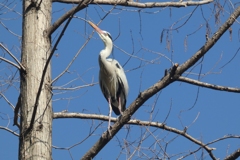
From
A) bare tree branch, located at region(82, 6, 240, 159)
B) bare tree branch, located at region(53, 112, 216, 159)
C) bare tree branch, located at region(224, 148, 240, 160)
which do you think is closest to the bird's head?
bare tree branch, located at region(53, 112, 216, 159)

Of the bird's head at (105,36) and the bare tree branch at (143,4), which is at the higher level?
the bird's head at (105,36)

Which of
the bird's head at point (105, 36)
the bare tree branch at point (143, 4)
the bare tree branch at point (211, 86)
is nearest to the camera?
the bare tree branch at point (211, 86)

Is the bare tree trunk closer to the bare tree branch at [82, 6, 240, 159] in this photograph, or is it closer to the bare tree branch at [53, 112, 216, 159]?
the bare tree branch at [53, 112, 216, 159]

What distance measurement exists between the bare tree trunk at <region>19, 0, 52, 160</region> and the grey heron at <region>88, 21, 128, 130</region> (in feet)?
8.04

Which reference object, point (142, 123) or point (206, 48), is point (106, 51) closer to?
point (142, 123)

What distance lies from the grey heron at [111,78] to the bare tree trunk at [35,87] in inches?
96.5

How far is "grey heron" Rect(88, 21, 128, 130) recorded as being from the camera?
7.69 metres

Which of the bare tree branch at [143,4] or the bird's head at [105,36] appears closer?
the bare tree branch at [143,4]

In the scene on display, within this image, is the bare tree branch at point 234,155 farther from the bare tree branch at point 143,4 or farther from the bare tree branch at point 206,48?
the bare tree branch at point 143,4

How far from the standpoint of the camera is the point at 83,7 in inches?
191

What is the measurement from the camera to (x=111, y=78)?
7773 millimetres

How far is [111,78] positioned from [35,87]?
302 cm

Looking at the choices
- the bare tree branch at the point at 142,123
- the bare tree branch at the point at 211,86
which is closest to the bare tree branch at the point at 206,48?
the bare tree branch at the point at 211,86

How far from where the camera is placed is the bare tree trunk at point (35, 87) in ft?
15.2
